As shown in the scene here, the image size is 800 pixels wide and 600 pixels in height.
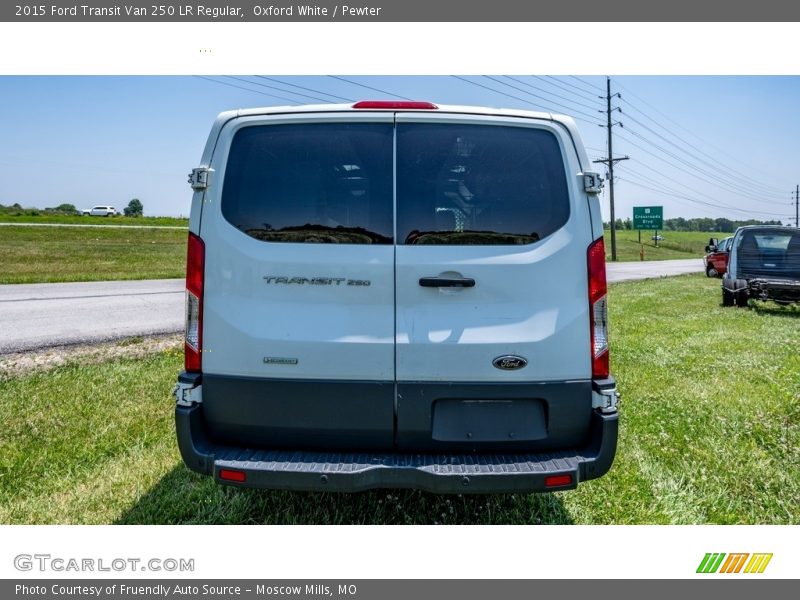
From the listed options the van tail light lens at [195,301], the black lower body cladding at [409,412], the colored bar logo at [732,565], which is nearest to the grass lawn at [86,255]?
the van tail light lens at [195,301]

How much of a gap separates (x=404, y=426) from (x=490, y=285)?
2.63 ft

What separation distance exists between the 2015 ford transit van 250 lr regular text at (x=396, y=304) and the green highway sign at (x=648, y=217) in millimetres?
58530

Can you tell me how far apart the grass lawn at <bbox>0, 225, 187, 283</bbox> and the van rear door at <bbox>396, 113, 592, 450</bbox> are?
53.3 feet

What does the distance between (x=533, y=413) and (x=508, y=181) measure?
1.15 metres

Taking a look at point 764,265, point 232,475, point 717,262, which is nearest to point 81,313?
point 232,475

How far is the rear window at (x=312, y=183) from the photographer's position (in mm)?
2637

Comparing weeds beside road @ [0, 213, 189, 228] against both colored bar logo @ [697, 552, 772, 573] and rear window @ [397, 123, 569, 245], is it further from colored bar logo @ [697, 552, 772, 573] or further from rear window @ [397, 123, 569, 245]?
colored bar logo @ [697, 552, 772, 573]

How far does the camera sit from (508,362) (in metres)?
2.58

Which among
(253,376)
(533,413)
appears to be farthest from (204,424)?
(533,413)

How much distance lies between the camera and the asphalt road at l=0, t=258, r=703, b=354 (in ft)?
25.1

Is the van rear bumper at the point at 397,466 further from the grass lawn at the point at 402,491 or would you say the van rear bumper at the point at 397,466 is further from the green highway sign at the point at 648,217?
the green highway sign at the point at 648,217

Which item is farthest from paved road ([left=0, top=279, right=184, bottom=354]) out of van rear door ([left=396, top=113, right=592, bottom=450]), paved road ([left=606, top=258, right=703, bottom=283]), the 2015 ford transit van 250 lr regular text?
paved road ([left=606, top=258, right=703, bottom=283])

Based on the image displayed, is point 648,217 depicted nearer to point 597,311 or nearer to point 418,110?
point 597,311

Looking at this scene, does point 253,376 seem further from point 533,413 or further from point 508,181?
point 508,181
